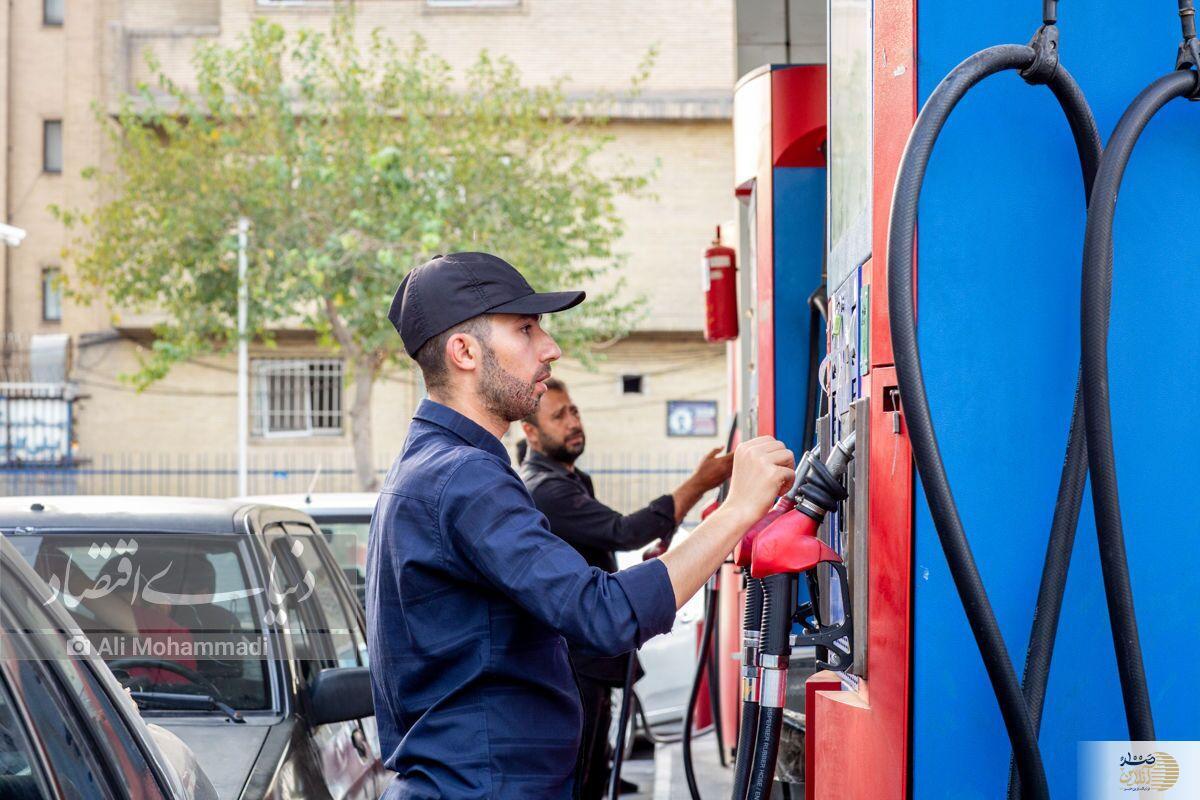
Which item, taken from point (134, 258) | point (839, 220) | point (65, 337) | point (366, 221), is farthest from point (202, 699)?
point (65, 337)

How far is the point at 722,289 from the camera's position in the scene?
25.0 ft

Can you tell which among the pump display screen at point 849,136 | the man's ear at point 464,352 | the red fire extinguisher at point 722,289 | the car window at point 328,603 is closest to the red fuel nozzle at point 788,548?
the pump display screen at point 849,136

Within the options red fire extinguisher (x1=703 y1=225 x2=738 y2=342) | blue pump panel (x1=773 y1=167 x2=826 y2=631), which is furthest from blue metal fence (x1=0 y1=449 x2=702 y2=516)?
blue pump panel (x1=773 y1=167 x2=826 y2=631)

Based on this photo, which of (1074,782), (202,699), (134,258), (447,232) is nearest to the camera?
(1074,782)

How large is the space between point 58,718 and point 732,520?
45.6 inches

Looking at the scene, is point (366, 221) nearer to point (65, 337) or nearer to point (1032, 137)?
point (65, 337)

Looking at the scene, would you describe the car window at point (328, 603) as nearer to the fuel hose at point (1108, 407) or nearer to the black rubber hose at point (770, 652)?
the black rubber hose at point (770, 652)

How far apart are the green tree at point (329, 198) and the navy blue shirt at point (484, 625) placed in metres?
16.2

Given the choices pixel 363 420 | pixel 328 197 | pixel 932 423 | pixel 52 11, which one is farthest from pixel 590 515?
pixel 52 11

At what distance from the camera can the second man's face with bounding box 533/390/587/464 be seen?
658cm

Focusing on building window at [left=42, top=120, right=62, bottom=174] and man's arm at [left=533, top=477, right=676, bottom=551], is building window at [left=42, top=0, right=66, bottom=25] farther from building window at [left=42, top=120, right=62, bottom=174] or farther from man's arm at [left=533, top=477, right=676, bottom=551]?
man's arm at [left=533, top=477, right=676, bottom=551]

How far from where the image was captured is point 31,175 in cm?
2652

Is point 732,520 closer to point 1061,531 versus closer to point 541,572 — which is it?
point 541,572

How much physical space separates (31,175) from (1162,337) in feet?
89.0
